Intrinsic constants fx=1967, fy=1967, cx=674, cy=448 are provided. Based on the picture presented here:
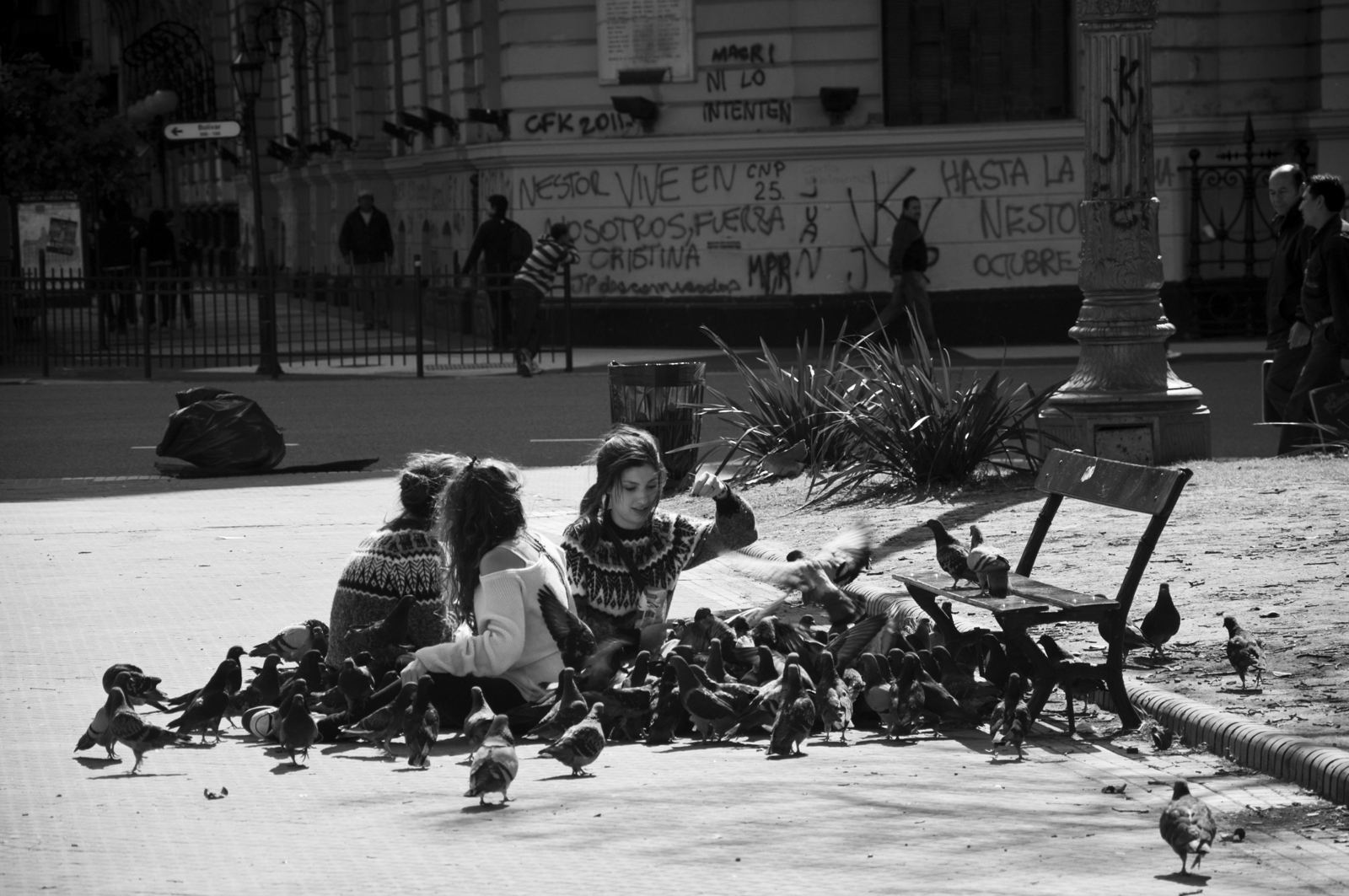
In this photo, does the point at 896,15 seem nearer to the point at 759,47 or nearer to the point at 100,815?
the point at 759,47

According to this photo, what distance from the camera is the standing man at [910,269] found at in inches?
902

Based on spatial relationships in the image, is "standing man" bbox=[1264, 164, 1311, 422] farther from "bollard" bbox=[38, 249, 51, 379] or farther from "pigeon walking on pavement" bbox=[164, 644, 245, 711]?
"bollard" bbox=[38, 249, 51, 379]

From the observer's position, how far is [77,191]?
26.6 m

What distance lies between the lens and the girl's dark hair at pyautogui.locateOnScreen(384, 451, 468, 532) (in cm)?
663

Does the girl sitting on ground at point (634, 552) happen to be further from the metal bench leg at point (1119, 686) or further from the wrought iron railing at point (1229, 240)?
the wrought iron railing at point (1229, 240)

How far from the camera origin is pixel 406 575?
22.1 ft

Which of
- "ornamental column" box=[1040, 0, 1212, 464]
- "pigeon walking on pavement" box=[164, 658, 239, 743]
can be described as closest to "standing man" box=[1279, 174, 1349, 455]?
"ornamental column" box=[1040, 0, 1212, 464]

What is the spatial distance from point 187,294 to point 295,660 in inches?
625

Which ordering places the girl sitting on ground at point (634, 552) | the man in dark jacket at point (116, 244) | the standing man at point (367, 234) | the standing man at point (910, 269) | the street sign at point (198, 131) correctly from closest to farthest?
1. the girl sitting on ground at point (634, 552)
2. the standing man at point (910, 269)
3. the street sign at point (198, 131)
4. the man in dark jacket at point (116, 244)
5. the standing man at point (367, 234)

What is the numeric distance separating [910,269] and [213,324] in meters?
8.34

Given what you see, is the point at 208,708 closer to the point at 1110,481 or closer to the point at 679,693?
the point at 679,693

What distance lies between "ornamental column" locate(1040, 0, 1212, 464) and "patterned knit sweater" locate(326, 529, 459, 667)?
5704 millimetres

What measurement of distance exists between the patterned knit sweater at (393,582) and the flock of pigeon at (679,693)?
9cm

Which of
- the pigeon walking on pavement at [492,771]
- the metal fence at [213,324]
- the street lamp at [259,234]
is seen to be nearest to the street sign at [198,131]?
the street lamp at [259,234]
